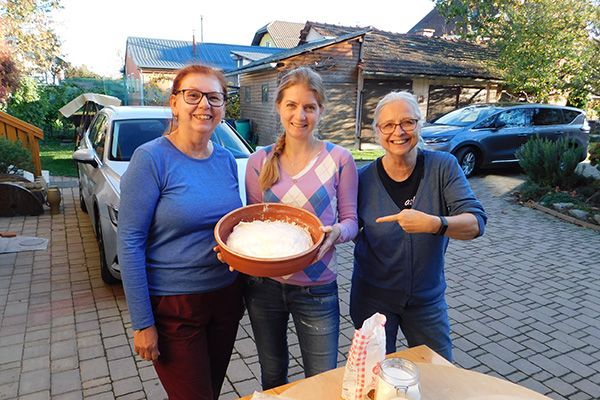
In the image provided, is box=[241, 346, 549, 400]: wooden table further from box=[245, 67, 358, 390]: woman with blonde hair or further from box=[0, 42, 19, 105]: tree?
box=[0, 42, 19, 105]: tree

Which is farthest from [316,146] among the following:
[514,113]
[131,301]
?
[514,113]

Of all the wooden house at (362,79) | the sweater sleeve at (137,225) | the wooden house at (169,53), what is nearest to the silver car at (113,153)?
the sweater sleeve at (137,225)

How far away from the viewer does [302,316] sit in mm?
1754

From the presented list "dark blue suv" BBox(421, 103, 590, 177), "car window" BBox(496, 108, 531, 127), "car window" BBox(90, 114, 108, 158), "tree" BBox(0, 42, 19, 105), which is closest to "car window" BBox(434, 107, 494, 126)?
"dark blue suv" BBox(421, 103, 590, 177)

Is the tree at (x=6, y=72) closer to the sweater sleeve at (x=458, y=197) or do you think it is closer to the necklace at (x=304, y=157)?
the necklace at (x=304, y=157)

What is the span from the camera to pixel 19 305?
355 cm

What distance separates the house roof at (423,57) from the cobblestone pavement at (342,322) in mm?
9226

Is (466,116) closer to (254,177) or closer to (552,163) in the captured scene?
(552,163)

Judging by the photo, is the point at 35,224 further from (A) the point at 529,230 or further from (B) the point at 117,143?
(A) the point at 529,230

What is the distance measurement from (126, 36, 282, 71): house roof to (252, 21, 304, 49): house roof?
17.3 feet

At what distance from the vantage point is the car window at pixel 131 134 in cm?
428

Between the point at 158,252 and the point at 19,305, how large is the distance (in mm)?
2921

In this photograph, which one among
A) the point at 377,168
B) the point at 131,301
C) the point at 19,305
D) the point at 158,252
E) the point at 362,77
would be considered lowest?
the point at 19,305

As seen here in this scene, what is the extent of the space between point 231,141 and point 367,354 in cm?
371
